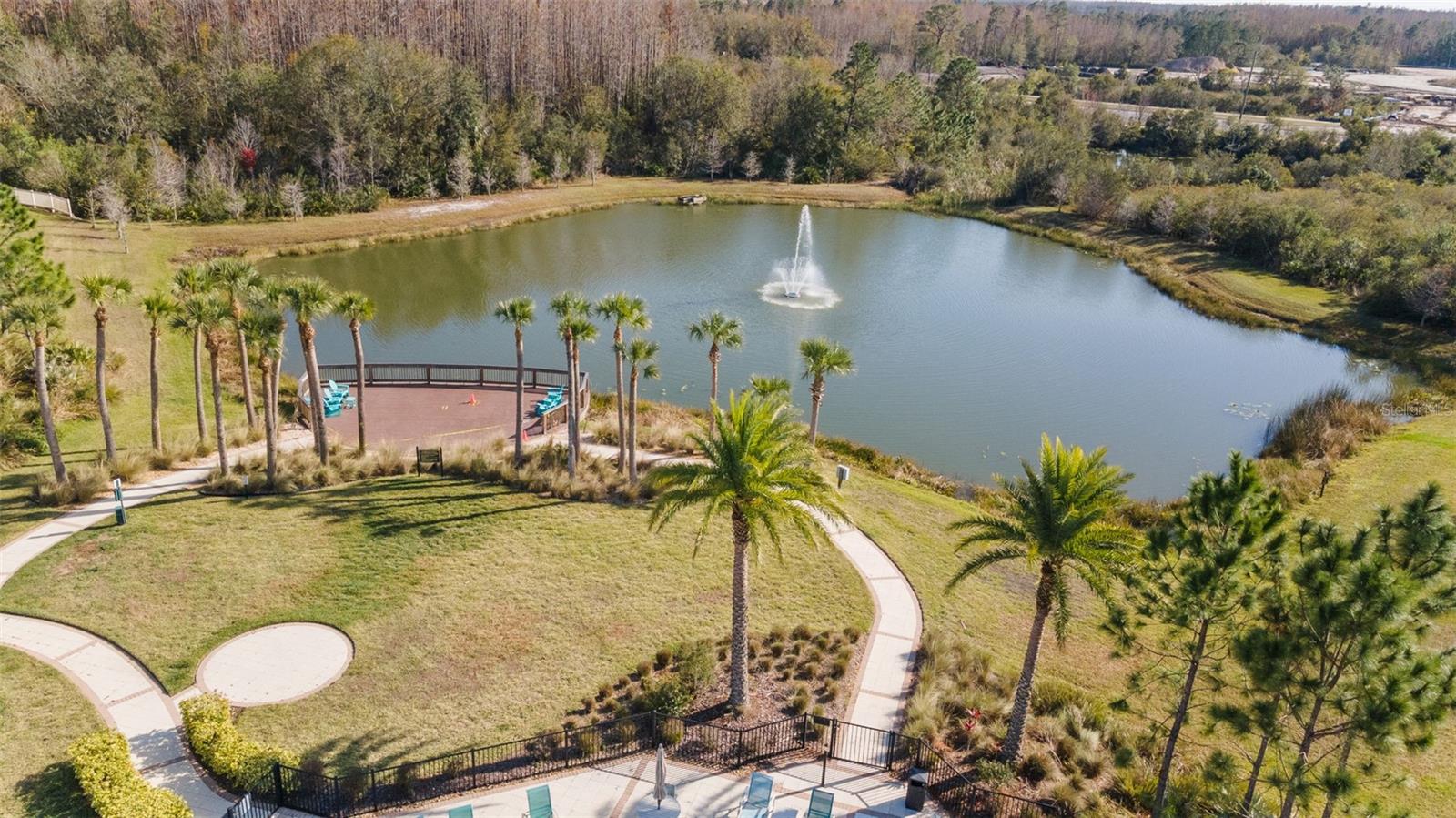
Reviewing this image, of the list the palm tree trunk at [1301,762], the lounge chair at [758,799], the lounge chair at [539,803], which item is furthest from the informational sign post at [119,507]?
the palm tree trunk at [1301,762]

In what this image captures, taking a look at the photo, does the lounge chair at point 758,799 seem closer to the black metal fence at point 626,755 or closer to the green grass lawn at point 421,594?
the black metal fence at point 626,755

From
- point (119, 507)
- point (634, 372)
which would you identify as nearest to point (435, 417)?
point (634, 372)

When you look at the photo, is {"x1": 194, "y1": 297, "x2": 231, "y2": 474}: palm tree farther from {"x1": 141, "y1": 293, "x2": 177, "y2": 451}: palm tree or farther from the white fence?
the white fence

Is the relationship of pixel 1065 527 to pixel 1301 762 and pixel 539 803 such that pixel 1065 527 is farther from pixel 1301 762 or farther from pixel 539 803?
pixel 539 803

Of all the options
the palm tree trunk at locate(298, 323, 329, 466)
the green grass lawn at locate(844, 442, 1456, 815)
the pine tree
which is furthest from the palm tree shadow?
the pine tree

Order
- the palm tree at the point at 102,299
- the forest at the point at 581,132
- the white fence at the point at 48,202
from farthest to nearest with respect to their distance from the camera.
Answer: the forest at the point at 581,132
the white fence at the point at 48,202
the palm tree at the point at 102,299

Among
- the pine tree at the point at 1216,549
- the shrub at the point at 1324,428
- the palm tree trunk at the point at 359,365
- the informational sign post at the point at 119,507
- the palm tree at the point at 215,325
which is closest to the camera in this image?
the pine tree at the point at 1216,549

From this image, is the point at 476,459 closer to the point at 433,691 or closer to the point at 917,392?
the point at 433,691
